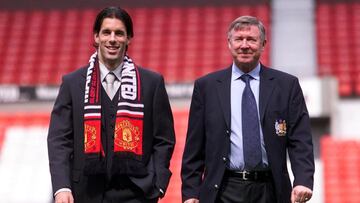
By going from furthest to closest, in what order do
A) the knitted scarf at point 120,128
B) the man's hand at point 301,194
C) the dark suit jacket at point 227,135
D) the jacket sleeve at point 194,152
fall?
1. the jacket sleeve at point 194,152
2. the dark suit jacket at point 227,135
3. the man's hand at point 301,194
4. the knitted scarf at point 120,128

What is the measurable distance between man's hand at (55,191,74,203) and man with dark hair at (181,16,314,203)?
0.67 metres

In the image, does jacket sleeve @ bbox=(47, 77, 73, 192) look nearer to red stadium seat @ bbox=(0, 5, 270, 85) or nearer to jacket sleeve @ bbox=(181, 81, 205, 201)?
jacket sleeve @ bbox=(181, 81, 205, 201)

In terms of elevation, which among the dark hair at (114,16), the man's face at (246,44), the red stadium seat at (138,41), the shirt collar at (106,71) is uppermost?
the dark hair at (114,16)

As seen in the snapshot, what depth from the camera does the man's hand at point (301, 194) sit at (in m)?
3.93

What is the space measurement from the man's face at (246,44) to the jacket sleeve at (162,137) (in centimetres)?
42

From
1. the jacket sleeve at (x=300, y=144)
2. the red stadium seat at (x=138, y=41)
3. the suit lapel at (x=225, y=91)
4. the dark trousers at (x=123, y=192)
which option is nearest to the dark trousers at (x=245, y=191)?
the jacket sleeve at (x=300, y=144)

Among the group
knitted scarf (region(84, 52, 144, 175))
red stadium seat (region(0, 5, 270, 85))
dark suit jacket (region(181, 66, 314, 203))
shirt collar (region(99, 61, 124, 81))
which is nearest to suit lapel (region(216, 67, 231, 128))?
dark suit jacket (region(181, 66, 314, 203))

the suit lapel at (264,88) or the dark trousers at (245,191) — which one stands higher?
the suit lapel at (264,88)

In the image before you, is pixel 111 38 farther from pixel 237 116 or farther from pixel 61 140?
pixel 237 116

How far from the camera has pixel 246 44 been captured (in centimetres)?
405

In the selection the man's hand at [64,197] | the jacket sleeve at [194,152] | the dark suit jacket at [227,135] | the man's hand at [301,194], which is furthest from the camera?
the jacket sleeve at [194,152]

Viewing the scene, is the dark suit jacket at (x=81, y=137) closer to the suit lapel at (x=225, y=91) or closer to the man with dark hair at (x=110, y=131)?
the man with dark hair at (x=110, y=131)

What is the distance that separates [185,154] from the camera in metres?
4.21

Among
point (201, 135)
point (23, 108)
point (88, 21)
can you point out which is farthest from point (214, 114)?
point (88, 21)
